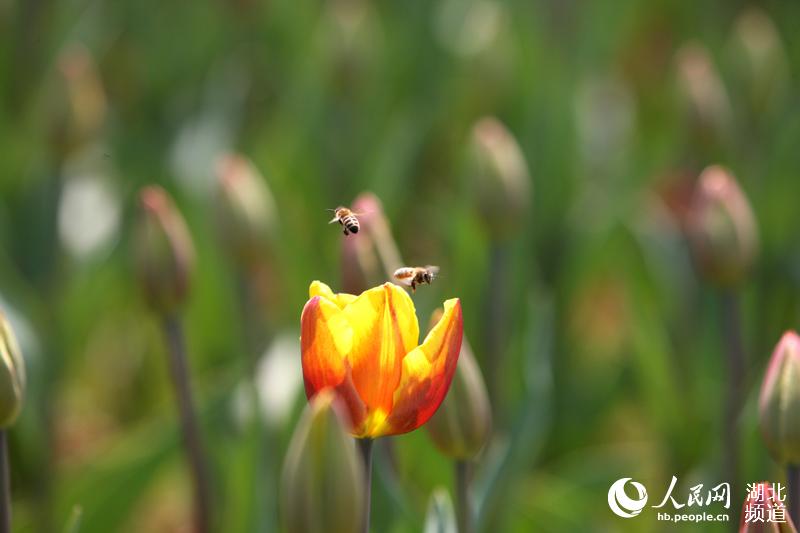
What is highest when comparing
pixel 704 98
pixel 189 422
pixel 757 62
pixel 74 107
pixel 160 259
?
pixel 757 62

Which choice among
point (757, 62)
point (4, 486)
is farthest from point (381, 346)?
point (757, 62)

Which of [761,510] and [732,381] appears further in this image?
[732,381]

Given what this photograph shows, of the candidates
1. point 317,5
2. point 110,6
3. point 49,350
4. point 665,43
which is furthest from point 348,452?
point 665,43

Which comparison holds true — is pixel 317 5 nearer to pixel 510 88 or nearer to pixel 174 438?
pixel 510 88

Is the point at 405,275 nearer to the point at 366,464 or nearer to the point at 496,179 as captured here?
the point at 366,464

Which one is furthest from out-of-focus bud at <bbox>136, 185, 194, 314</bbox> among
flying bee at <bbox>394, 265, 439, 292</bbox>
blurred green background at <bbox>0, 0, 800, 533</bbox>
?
flying bee at <bbox>394, 265, 439, 292</bbox>

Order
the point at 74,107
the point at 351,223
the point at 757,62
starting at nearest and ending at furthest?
1. the point at 351,223
2. the point at 74,107
3. the point at 757,62

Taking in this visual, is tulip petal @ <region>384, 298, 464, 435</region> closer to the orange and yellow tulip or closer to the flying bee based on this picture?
the orange and yellow tulip

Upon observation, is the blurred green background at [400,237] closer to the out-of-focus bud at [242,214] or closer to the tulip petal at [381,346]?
the out-of-focus bud at [242,214]
